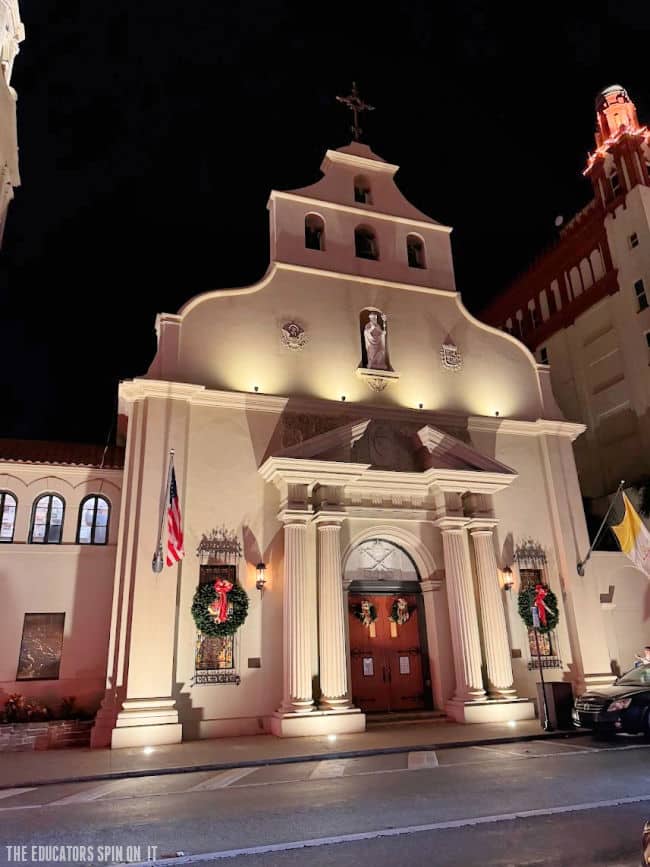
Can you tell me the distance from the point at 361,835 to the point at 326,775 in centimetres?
372

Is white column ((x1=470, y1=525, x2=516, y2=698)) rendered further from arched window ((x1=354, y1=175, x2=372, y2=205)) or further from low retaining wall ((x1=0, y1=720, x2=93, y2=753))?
arched window ((x1=354, y1=175, x2=372, y2=205))

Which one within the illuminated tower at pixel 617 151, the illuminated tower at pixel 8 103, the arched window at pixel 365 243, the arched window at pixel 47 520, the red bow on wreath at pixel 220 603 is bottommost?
the red bow on wreath at pixel 220 603

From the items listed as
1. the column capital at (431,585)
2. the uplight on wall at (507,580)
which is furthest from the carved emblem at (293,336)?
the uplight on wall at (507,580)

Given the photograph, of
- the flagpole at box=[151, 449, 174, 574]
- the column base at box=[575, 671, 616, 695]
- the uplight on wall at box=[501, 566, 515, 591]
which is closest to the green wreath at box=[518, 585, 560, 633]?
the uplight on wall at box=[501, 566, 515, 591]

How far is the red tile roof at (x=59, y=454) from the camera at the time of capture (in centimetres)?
1809

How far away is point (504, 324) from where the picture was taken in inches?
1425

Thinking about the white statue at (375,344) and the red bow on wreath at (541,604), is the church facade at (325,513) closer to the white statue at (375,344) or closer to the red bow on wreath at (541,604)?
the white statue at (375,344)

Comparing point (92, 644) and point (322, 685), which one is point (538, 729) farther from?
point (92, 644)

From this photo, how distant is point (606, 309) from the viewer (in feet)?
93.8

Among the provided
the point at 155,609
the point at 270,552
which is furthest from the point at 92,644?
the point at 270,552

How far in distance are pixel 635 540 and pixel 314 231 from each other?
13.6m

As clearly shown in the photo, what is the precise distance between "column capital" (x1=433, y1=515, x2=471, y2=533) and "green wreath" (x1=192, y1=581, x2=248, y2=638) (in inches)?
228

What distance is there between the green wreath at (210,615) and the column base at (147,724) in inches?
69.7

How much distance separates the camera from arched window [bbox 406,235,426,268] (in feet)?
69.5
